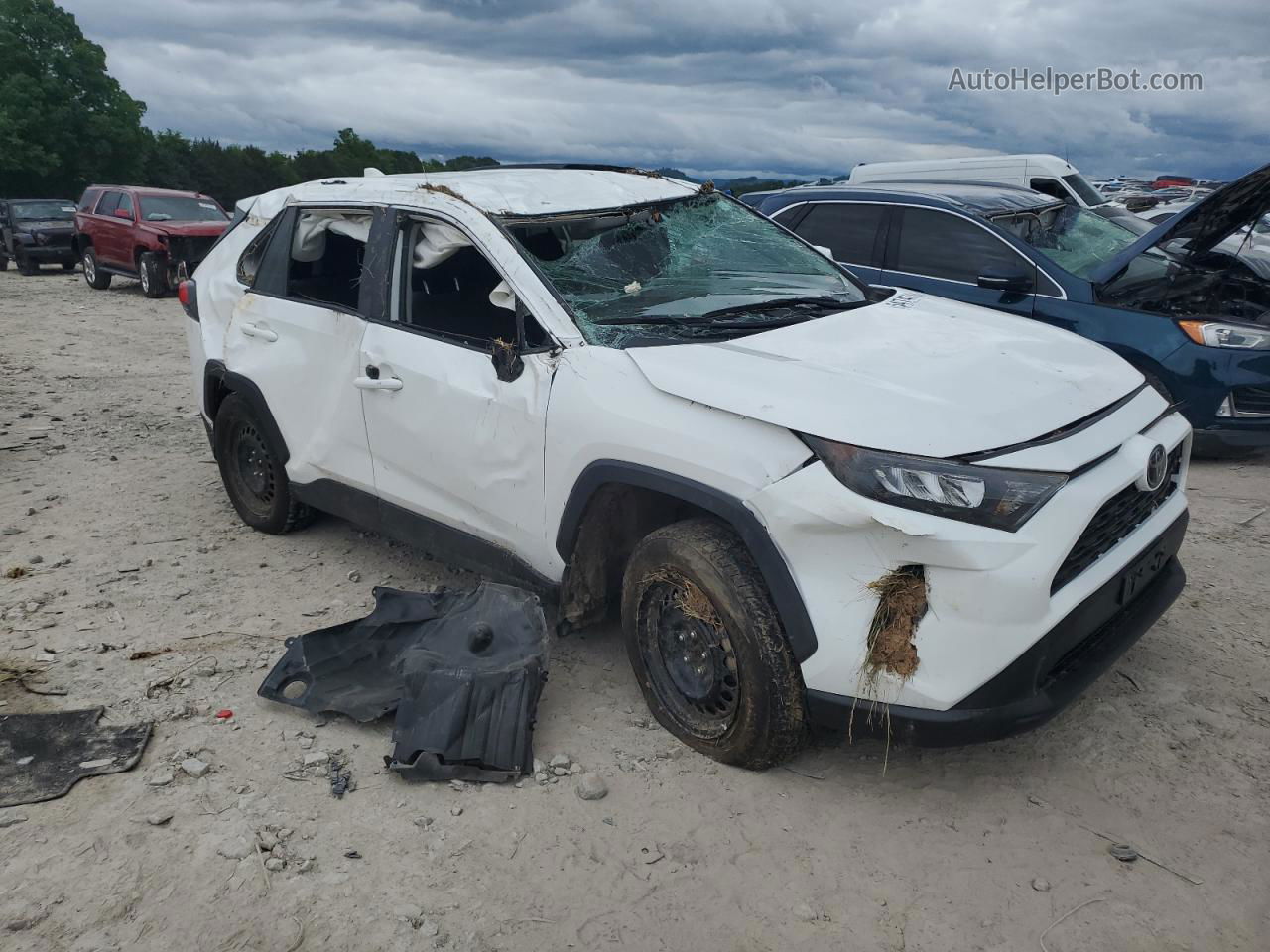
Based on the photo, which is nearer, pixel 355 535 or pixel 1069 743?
pixel 1069 743

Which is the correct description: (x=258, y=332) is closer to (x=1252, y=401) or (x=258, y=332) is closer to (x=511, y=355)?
(x=511, y=355)

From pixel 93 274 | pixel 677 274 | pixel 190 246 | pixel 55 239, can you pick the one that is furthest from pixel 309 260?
pixel 55 239

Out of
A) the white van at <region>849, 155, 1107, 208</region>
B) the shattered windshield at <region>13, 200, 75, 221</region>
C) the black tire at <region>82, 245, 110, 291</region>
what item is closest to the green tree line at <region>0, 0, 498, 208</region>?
the shattered windshield at <region>13, 200, 75, 221</region>

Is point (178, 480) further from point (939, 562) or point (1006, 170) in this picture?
point (1006, 170)

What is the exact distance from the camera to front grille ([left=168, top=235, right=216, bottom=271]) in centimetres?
1479

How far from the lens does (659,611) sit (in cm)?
318

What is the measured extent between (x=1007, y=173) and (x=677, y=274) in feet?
33.0

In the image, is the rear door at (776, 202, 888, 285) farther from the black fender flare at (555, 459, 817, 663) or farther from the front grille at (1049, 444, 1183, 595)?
the black fender flare at (555, 459, 817, 663)

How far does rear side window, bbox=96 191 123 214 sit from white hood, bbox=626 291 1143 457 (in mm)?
15864

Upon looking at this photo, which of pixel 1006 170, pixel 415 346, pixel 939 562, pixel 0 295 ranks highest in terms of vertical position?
pixel 1006 170

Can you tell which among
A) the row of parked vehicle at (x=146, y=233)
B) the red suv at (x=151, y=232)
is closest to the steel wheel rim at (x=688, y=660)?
the row of parked vehicle at (x=146, y=233)

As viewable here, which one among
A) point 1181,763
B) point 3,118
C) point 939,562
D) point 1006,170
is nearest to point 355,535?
point 939,562

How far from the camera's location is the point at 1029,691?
260 centimetres

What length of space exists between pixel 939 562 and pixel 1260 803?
4.51 feet
